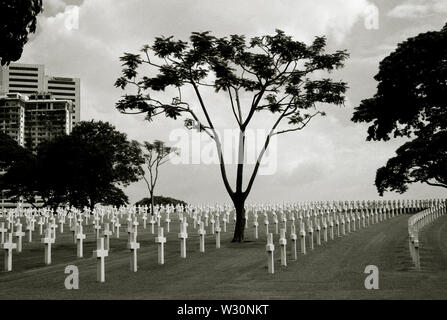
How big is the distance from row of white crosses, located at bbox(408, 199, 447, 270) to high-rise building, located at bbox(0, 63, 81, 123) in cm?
14098

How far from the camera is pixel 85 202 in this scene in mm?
56406

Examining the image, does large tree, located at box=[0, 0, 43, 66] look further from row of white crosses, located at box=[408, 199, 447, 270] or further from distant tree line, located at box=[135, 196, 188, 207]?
distant tree line, located at box=[135, 196, 188, 207]

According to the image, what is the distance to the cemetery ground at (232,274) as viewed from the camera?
11.8m

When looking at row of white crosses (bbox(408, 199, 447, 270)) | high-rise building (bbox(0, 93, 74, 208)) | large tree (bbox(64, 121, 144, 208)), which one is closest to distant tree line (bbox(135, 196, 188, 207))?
large tree (bbox(64, 121, 144, 208))

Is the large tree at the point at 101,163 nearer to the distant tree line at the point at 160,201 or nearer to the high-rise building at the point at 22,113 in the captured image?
the distant tree line at the point at 160,201

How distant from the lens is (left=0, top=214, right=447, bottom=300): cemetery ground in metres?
11.8

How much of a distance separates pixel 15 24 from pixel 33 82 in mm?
175069

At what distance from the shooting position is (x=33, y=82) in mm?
179250

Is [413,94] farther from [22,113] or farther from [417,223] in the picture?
[22,113]

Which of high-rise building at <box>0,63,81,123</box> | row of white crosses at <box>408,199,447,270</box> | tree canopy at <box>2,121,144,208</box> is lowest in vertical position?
row of white crosses at <box>408,199,447,270</box>

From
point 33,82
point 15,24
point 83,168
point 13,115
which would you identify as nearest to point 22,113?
point 13,115

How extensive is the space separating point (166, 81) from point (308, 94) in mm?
7728

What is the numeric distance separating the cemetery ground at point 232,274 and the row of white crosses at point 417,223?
0.44 metres

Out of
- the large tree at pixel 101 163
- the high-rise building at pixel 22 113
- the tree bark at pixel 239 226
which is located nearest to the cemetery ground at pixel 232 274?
the tree bark at pixel 239 226
